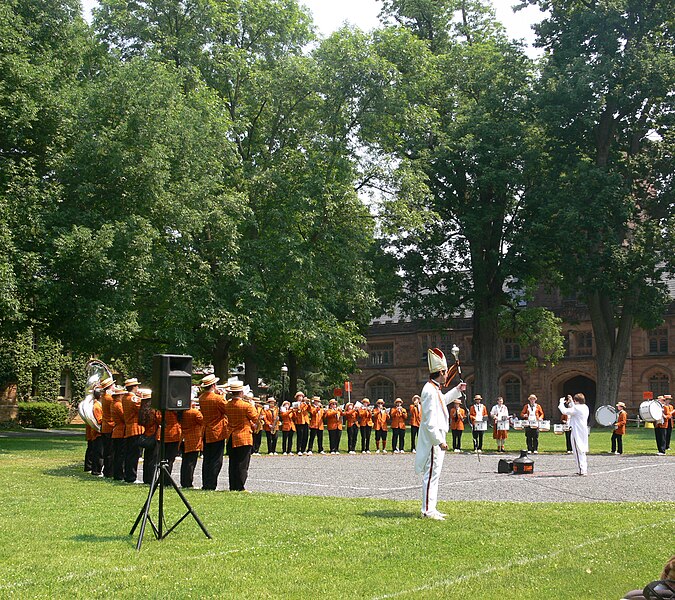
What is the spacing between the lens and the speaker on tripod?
9609mm

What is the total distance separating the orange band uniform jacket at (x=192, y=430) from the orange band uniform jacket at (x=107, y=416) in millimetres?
2490

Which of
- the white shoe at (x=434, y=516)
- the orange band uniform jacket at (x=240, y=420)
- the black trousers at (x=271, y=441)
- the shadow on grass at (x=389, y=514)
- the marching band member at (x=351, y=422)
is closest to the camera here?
the white shoe at (x=434, y=516)

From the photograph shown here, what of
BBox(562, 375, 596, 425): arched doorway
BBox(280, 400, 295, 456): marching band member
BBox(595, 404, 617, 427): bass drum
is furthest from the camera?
BBox(562, 375, 596, 425): arched doorway

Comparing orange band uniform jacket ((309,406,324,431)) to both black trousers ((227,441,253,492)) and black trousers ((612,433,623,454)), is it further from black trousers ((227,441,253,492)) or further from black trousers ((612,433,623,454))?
black trousers ((227,441,253,492))

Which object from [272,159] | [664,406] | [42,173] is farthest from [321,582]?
[272,159]

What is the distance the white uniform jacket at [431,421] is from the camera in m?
11.9

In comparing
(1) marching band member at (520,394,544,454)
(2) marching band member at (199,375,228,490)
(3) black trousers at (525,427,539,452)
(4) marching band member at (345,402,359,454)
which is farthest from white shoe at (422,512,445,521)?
(4) marching band member at (345,402,359,454)

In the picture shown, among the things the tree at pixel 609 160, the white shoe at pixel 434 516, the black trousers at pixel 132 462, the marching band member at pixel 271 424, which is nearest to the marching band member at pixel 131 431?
the black trousers at pixel 132 462

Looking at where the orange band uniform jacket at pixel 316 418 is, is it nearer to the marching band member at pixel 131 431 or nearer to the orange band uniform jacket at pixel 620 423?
the orange band uniform jacket at pixel 620 423

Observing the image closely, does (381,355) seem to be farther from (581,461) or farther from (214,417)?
(214,417)

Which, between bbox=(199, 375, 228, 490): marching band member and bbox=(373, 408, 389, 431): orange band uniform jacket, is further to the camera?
bbox=(373, 408, 389, 431): orange band uniform jacket

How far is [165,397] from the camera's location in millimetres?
9609

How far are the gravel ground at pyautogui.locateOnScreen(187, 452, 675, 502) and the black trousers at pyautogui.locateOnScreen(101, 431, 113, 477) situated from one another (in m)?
1.80

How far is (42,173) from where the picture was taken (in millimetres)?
29938
